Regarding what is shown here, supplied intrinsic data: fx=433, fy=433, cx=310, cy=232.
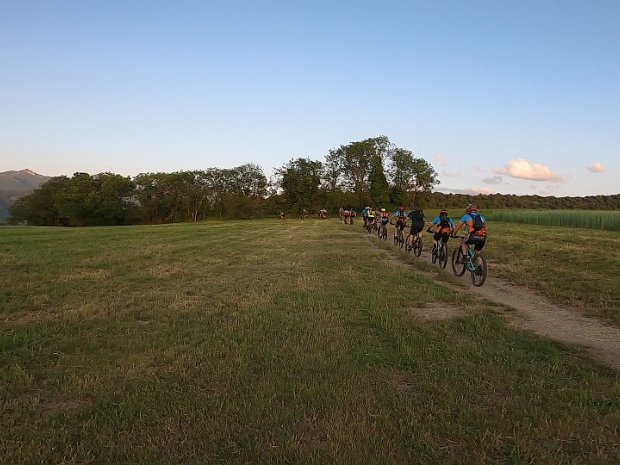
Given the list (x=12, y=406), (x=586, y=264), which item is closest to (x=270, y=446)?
(x=12, y=406)

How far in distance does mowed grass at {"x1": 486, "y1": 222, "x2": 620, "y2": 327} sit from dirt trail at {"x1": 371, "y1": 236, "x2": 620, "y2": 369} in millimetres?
433

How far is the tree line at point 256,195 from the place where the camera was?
93.5 metres

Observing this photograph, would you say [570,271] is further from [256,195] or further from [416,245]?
[256,195]

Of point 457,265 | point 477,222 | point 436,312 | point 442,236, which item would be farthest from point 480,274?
point 436,312

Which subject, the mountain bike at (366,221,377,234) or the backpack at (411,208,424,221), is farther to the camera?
the mountain bike at (366,221,377,234)

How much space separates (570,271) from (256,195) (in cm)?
10012

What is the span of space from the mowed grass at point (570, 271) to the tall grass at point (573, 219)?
1997 centimetres

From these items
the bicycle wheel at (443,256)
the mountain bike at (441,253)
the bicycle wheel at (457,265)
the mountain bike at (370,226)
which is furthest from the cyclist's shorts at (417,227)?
the mountain bike at (370,226)

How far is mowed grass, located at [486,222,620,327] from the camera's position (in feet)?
32.6

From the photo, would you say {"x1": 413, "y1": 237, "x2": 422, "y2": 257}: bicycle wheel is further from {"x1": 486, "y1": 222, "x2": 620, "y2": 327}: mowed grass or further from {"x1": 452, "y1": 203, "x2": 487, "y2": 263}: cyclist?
{"x1": 452, "y1": 203, "x2": 487, "y2": 263}: cyclist

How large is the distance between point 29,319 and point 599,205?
10535 cm

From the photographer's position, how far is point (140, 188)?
98.1 metres

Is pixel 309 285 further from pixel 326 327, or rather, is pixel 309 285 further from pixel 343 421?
pixel 343 421

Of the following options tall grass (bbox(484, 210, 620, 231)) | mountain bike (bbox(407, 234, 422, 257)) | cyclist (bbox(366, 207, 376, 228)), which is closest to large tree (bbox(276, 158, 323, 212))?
tall grass (bbox(484, 210, 620, 231))
